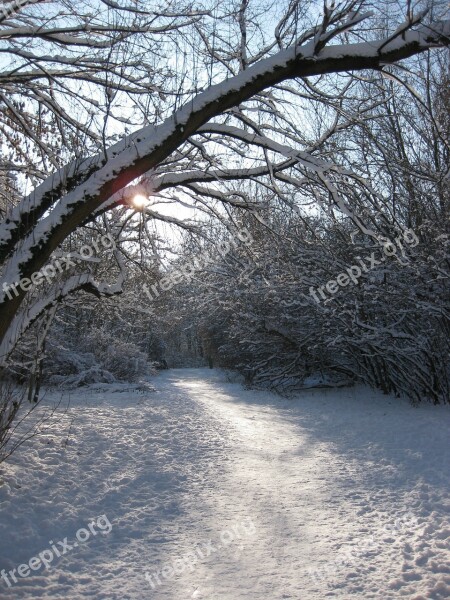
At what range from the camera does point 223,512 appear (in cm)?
485

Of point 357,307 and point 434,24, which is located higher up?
point 434,24

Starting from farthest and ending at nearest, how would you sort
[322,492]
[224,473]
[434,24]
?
[224,473] < [322,492] < [434,24]

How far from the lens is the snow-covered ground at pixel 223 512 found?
3406mm

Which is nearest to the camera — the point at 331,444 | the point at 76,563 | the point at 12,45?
the point at 76,563

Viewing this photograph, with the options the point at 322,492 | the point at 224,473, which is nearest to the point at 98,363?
the point at 224,473

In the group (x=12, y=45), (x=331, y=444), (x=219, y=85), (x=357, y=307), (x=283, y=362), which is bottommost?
(x=331, y=444)

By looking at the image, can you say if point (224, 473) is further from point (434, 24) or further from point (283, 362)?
point (283, 362)

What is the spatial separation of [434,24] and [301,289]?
10.2 metres

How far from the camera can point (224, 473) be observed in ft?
20.5

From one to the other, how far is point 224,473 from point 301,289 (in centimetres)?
787

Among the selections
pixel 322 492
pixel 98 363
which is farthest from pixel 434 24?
pixel 98 363

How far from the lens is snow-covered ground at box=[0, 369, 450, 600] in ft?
11.2

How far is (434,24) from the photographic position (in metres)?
3.23

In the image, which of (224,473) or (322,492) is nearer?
(322,492)
